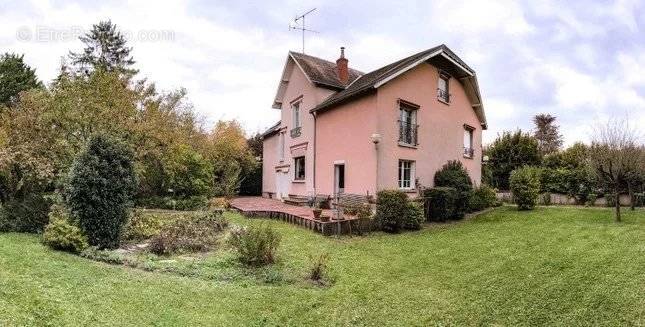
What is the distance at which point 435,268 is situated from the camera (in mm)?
9523

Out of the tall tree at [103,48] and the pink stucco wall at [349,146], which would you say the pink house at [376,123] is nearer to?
the pink stucco wall at [349,146]

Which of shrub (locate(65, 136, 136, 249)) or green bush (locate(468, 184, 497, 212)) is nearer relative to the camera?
shrub (locate(65, 136, 136, 249))

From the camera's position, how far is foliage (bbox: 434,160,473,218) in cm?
1847

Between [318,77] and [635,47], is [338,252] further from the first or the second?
[635,47]

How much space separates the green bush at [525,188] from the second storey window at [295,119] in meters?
12.3

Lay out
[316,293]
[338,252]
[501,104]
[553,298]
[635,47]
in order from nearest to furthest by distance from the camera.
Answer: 1. [553,298]
2. [316,293]
3. [338,252]
4. [635,47]
5. [501,104]

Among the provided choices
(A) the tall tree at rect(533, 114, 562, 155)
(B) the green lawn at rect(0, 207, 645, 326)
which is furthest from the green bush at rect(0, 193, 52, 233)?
(A) the tall tree at rect(533, 114, 562, 155)

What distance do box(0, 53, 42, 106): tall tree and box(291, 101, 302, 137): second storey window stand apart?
29.4 metres

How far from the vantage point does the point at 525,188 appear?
19547mm

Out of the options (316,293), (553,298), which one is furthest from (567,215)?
(316,293)

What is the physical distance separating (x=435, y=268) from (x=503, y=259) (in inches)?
67.8

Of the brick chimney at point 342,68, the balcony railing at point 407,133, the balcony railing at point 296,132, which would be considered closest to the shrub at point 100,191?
the balcony railing at point 407,133

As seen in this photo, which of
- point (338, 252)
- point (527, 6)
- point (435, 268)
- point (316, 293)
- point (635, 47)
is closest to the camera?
point (316, 293)

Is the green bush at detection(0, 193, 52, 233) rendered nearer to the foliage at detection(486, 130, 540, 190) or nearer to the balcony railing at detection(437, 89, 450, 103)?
the balcony railing at detection(437, 89, 450, 103)
